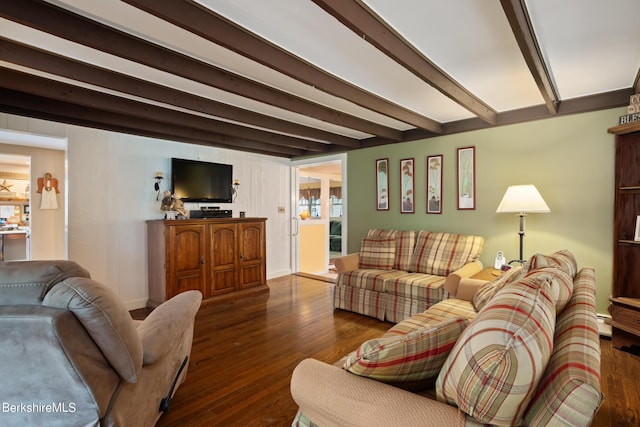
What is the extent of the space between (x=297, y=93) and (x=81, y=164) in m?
2.67

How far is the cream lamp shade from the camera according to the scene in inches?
115

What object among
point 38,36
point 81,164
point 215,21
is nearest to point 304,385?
point 215,21

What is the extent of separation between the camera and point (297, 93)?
2922 millimetres

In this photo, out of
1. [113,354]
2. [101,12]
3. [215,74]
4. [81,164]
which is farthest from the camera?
[81,164]

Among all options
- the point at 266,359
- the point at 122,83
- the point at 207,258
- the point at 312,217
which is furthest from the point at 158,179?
the point at 312,217

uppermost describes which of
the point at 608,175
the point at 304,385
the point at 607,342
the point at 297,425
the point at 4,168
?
the point at 4,168

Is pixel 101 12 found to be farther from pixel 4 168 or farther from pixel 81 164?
pixel 4 168

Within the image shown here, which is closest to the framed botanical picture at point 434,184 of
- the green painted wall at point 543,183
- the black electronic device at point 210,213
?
the green painted wall at point 543,183

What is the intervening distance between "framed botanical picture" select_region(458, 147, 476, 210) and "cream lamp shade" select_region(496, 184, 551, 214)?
720 millimetres

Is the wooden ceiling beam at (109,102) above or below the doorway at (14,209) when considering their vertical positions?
above

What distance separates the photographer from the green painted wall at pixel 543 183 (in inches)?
119

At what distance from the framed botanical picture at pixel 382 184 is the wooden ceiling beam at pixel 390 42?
1737 mm

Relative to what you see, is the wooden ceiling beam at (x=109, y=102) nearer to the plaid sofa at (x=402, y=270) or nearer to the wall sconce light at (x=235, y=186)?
the wall sconce light at (x=235, y=186)

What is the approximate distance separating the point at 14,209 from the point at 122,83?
22.6ft
